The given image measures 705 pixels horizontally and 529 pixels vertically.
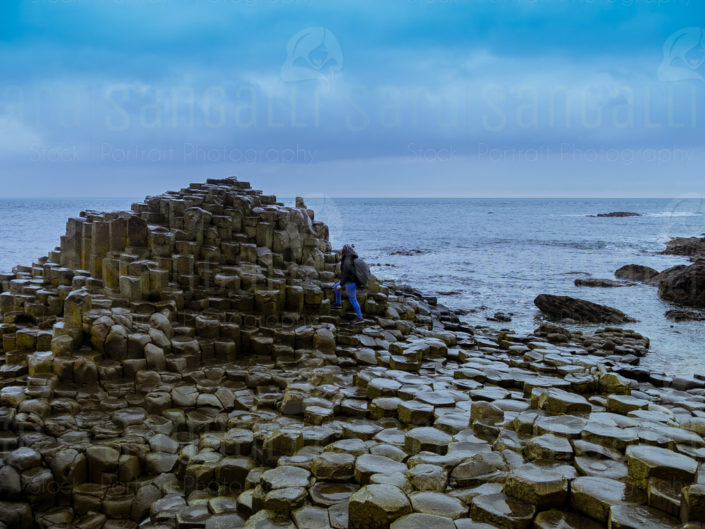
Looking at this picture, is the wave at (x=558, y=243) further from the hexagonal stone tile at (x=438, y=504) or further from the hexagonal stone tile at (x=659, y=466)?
the hexagonal stone tile at (x=438, y=504)

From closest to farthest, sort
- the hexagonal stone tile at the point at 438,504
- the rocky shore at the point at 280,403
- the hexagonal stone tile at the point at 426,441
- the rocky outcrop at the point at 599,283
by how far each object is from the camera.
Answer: the hexagonal stone tile at the point at 438,504 < the rocky shore at the point at 280,403 < the hexagonal stone tile at the point at 426,441 < the rocky outcrop at the point at 599,283

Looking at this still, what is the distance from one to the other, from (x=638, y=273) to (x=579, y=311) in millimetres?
11176

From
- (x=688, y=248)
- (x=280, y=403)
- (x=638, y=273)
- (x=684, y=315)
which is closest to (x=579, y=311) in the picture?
(x=684, y=315)

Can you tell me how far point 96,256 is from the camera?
11.3 m

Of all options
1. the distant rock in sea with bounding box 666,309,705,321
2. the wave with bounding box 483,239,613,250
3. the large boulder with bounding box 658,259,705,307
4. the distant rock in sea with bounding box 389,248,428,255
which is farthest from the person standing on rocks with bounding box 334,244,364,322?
the wave with bounding box 483,239,613,250

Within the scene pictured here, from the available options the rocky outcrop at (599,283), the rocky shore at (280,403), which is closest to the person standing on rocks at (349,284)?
the rocky shore at (280,403)

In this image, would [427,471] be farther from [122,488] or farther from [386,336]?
[386,336]

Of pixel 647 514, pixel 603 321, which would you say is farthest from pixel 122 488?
pixel 603 321

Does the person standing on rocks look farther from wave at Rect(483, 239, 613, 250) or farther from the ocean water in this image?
wave at Rect(483, 239, 613, 250)

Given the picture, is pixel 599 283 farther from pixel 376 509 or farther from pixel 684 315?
pixel 376 509

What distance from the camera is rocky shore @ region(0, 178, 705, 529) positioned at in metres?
4.27

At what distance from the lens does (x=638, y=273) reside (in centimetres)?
2577

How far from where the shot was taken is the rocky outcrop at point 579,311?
653 inches

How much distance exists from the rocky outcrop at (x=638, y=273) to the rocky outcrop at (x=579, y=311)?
963 centimetres
